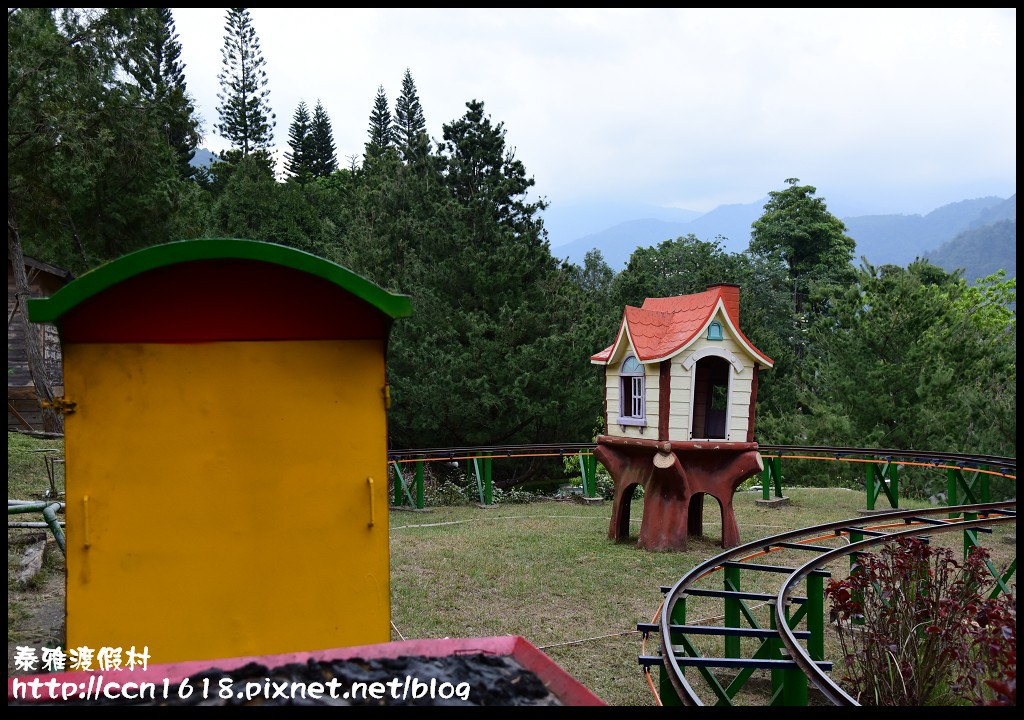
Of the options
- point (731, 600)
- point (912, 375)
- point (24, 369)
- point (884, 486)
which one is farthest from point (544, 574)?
point (24, 369)

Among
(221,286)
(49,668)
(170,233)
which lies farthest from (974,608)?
(170,233)

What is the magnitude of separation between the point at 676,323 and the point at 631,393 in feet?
4.25

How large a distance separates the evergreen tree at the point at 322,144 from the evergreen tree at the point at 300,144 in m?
0.23

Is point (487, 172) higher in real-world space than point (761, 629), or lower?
higher

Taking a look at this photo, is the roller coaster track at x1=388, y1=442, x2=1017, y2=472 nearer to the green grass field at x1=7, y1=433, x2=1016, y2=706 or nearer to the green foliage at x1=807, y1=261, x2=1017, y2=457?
the green grass field at x1=7, y1=433, x2=1016, y2=706

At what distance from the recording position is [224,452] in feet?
15.4

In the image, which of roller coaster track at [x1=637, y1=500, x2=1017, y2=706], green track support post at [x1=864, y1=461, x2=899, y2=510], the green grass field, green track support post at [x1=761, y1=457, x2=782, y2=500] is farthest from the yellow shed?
green track support post at [x1=761, y1=457, x2=782, y2=500]

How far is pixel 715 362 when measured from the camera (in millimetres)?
14125

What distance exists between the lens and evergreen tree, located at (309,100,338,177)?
55844 millimetres

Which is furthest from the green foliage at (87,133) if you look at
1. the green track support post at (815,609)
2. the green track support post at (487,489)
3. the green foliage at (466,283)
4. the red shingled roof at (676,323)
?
the green track support post at (815,609)

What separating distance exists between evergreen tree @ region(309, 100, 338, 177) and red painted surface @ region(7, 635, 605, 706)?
55.3m

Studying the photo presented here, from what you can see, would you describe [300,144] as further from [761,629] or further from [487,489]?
[761,629]

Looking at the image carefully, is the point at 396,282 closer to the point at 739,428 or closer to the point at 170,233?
the point at 170,233
